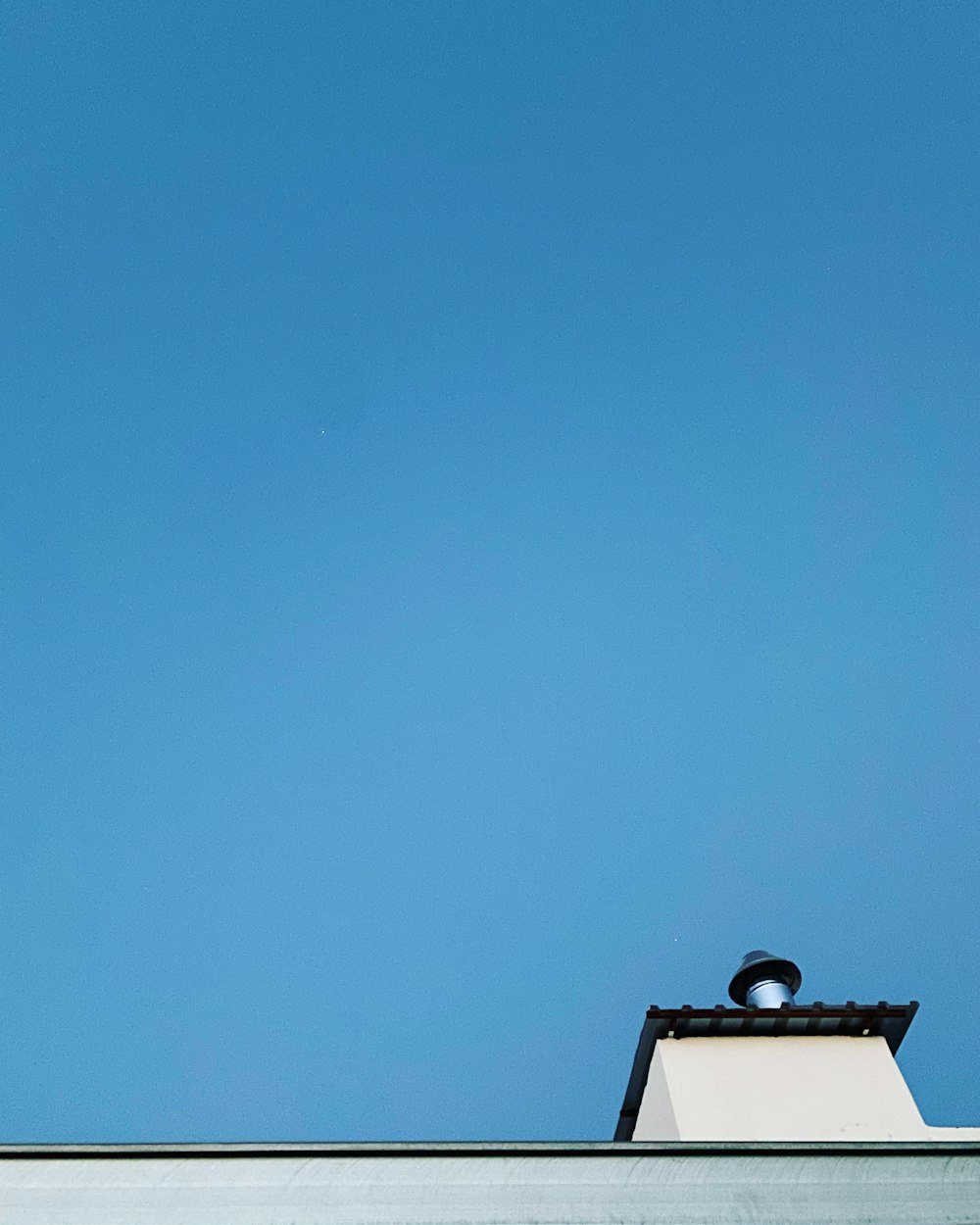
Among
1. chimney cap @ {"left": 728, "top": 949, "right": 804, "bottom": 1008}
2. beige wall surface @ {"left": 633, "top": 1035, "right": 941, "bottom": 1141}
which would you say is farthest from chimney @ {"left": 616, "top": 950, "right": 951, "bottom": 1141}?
chimney cap @ {"left": 728, "top": 949, "right": 804, "bottom": 1008}

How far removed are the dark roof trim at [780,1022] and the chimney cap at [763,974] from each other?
1.46m

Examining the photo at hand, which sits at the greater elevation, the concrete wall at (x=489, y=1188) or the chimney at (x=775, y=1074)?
the chimney at (x=775, y=1074)

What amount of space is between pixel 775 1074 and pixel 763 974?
1.91 metres

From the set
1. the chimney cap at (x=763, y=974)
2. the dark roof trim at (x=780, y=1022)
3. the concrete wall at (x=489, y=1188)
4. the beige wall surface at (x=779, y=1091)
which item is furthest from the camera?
the chimney cap at (x=763, y=974)

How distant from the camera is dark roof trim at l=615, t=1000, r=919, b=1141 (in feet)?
29.7

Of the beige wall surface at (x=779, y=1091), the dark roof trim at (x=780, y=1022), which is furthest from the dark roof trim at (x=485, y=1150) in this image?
the dark roof trim at (x=780, y=1022)

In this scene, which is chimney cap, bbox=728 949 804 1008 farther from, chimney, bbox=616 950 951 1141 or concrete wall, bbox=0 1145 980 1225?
concrete wall, bbox=0 1145 980 1225

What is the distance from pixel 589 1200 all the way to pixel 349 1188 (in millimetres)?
466

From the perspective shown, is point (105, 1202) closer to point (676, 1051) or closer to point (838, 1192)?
point (838, 1192)

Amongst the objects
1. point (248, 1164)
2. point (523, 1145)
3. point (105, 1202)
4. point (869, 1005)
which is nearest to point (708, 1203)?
point (523, 1145)

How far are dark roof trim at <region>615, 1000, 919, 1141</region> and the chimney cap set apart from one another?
1.46 m

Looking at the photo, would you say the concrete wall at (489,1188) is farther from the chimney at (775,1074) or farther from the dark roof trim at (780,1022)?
the dark roof trim at (780,1022)

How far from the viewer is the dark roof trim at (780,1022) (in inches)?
356

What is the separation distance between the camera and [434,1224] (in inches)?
85.4
